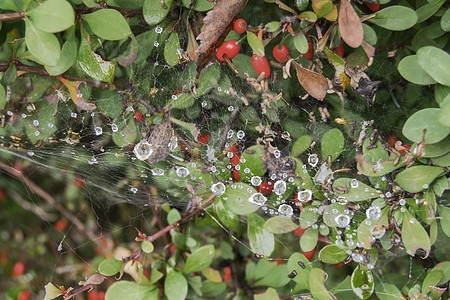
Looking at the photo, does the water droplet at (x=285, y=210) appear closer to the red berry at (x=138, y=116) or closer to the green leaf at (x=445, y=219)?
the green leaf at (x=445, y=219)

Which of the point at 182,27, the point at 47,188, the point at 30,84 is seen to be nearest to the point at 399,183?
the point at 182,27

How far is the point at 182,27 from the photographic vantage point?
4.86ft

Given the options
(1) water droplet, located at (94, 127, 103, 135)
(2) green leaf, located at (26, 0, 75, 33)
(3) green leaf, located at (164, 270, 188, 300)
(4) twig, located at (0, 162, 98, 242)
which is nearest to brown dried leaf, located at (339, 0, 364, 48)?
(2) green leaf, located at (26, 0, 75, 33)

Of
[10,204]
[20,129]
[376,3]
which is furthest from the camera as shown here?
[10,204]

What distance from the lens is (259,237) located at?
1591mm

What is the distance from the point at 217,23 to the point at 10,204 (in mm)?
2066

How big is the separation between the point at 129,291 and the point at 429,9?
123cm

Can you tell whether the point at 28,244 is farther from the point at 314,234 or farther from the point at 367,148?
the point at 367,148

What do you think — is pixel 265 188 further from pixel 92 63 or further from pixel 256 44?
pixel 92 63

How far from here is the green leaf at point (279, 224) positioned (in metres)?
1.50

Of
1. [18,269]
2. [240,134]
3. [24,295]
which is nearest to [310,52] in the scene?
[240,134]

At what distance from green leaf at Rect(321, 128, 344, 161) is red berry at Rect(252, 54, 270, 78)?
0.82 feet

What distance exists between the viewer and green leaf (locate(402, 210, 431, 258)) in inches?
51.6

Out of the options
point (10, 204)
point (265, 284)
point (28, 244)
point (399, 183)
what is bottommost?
point (28, 244)
